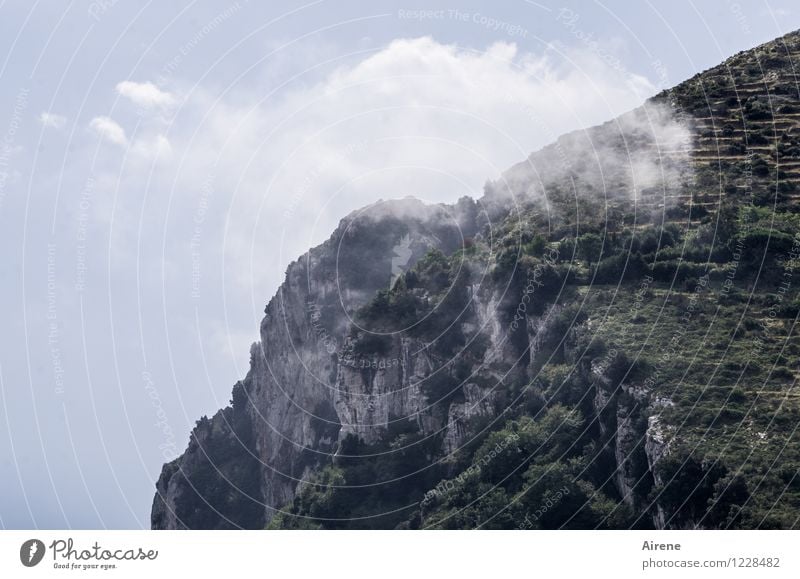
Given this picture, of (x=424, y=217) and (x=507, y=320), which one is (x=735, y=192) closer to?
(x=507, y=320)

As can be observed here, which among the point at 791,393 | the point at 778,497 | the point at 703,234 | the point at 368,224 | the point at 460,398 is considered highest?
the point at 368,224

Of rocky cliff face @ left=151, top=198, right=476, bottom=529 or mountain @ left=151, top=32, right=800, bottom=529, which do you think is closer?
mountain @ left=151, top=32, right=800, bottom=529

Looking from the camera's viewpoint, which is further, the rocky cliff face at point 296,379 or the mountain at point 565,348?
the rocky cliff face at point 296,379

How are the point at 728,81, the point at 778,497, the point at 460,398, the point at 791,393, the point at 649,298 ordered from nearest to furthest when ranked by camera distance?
1. the point at 778,497
2. the point at 791,393
3. the point at 649,298
4. the point at 460,398
5. the point at 728,81

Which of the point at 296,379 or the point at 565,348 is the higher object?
the point at 296,379

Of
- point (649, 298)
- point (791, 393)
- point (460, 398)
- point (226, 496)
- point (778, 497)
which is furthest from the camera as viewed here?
point (226, 496)

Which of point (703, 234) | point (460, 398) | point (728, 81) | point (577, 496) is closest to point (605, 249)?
point (703, 234)

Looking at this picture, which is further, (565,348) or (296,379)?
(296,379)

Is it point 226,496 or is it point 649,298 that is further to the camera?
point 226,496
